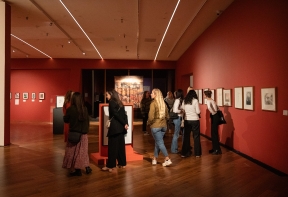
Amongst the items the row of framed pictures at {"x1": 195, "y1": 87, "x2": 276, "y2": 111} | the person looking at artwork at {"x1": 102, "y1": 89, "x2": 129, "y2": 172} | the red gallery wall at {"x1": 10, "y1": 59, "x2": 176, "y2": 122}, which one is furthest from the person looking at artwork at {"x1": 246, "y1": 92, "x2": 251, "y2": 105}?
the red gallery wall at {"x1": 10, "y1": 59, "x2": 176, "y2": 122}

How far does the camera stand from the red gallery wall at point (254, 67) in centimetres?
466

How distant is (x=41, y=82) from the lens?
48.5 ft

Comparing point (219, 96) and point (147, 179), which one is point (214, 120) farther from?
point (147, 179)

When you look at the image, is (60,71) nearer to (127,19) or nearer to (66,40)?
(66,40)

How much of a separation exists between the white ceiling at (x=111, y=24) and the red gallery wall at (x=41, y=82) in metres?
2.04

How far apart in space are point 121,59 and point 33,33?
21.1 ft

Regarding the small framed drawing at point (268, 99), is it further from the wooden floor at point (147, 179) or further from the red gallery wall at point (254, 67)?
the wooden floor at point (147, 179)

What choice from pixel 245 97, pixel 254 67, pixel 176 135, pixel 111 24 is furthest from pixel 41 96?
pixel 254 67

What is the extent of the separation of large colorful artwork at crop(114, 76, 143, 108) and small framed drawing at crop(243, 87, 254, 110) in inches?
409

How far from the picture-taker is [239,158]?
5926mm

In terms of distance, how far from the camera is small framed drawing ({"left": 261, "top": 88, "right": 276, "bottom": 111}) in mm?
4846

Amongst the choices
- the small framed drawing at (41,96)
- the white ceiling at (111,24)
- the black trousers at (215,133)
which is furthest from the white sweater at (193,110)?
the small framed drawing at (41,96)

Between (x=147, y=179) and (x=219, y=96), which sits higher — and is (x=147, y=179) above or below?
below

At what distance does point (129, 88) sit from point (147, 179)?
11.9m
